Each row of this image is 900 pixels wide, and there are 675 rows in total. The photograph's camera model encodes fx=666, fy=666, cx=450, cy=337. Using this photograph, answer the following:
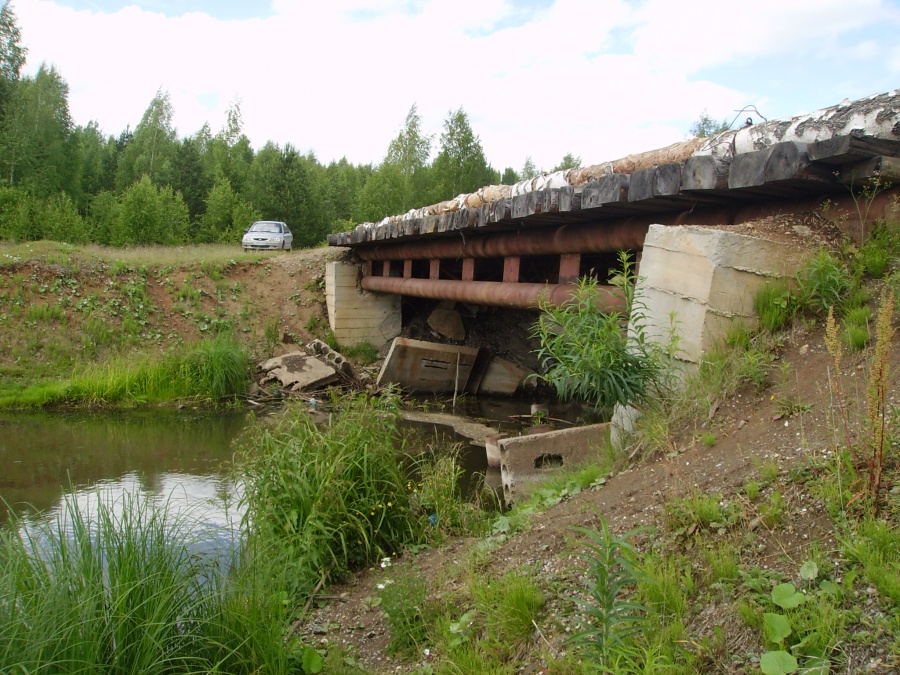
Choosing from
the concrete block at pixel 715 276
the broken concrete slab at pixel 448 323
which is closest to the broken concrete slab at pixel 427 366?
the broken concrete slab at pixel 448 323

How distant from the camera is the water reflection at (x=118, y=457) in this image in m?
6.12

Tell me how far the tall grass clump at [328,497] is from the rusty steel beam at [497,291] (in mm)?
1755

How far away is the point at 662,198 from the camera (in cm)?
466

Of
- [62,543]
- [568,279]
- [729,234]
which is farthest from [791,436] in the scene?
[568,279]

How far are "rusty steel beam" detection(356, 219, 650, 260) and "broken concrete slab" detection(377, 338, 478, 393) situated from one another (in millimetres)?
1553

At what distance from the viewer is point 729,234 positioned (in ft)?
12.8

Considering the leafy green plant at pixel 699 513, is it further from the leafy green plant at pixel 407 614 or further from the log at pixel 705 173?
the log at pixel 705 173

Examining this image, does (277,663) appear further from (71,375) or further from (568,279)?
(71,375)

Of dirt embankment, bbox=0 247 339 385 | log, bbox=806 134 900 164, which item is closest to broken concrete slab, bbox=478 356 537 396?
dirt embankment, bbox=0 247 339 385

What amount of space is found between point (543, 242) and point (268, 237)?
15678mm

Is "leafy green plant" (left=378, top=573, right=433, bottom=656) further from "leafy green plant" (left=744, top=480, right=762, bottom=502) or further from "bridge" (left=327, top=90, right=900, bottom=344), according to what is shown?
"bridge" (left=327, top=90, right=900, bottom=344)

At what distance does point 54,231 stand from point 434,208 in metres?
17.3

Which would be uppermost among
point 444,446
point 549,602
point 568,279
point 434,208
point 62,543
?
point 434,208

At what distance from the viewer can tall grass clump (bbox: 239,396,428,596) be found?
3.81m
